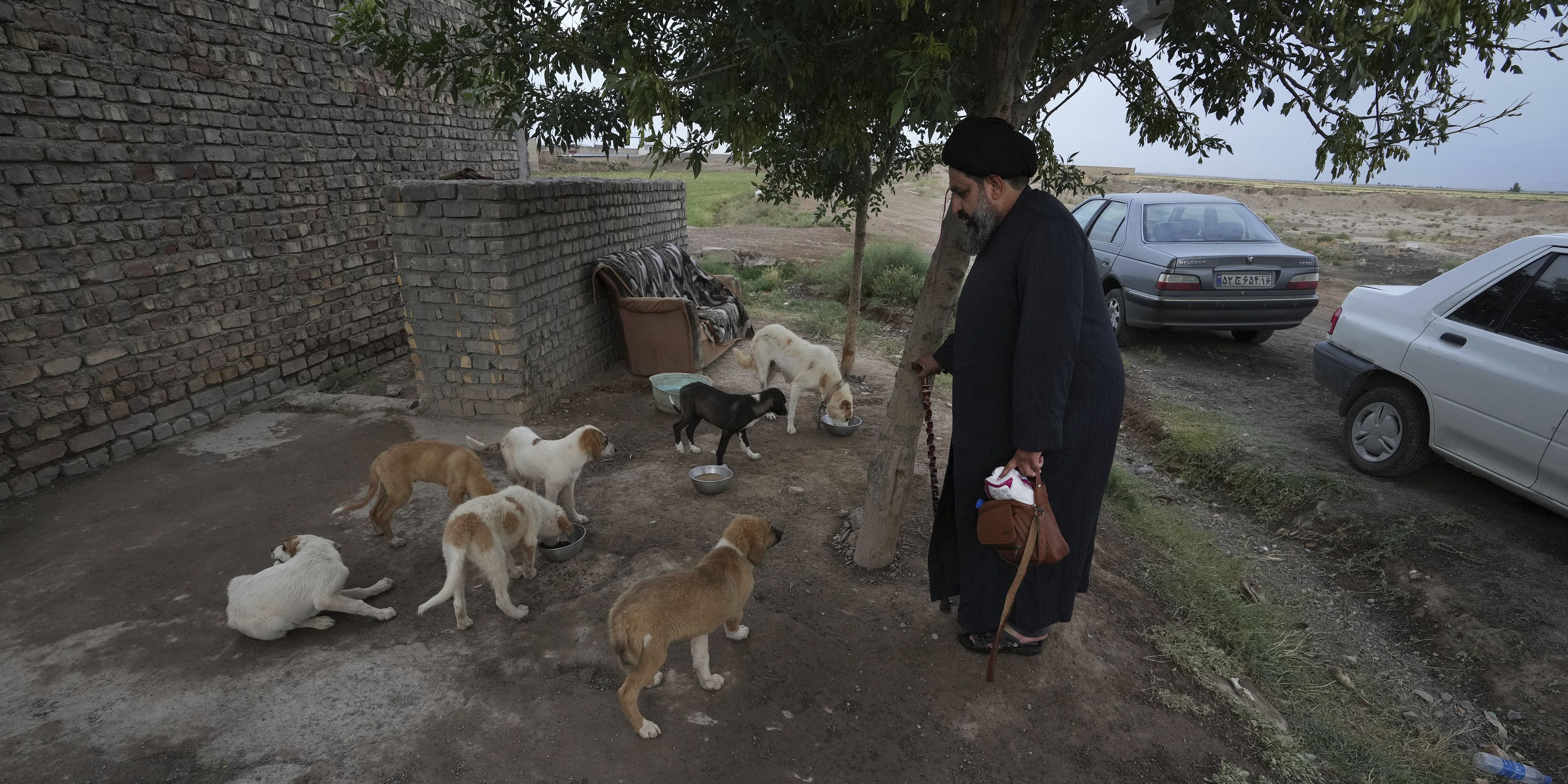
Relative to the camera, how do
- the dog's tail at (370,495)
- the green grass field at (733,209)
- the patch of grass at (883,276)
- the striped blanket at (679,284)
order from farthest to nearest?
the green grass field at (733,209) → the patch of grass at (883,276) → the striped blanket at (679,284) → the dog's tail at (370,495)

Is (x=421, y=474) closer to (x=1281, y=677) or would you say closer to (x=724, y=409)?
(x=724, y=409)

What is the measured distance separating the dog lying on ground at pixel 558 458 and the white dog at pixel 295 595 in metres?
1.13

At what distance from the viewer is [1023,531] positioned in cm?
250

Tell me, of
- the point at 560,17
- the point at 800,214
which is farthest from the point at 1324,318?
the point at 800,214

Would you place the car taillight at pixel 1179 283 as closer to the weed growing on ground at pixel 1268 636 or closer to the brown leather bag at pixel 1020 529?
the weed growing on ground at pixel 1268 636

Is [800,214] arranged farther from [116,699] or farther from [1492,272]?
[116,699]

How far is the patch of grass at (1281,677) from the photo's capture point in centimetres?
289

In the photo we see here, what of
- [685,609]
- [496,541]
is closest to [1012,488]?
[685,609]

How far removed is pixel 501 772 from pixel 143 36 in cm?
617

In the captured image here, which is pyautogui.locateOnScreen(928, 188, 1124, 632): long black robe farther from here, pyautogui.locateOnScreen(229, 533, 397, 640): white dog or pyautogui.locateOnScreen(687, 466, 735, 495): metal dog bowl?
pyautogui.locateOnScreen(229, 533, 397, 640): white dog

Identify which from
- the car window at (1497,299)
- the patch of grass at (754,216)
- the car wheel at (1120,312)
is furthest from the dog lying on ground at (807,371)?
the patch of grass at (754,216)

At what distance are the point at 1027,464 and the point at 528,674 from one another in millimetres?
2314

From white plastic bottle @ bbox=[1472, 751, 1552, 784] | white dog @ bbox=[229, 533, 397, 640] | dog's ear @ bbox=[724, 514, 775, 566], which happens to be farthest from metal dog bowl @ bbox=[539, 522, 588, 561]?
white plastic bottle @ bbox=[1472, 751, 1552, 784]

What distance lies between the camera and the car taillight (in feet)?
25.9
